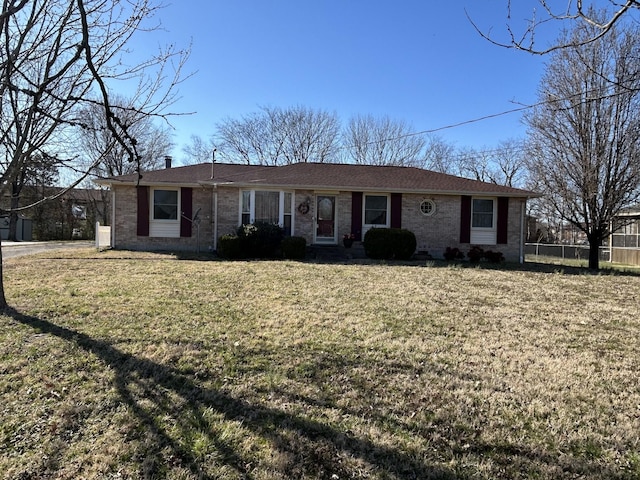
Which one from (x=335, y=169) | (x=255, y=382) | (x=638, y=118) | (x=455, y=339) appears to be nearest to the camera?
(x=255, y=382)

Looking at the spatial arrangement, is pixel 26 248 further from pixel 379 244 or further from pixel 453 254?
pixel 453 254

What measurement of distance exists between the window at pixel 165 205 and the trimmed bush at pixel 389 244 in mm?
7122

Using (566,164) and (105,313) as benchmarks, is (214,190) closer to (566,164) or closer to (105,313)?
(105,313)

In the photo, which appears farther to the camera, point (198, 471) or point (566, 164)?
point (566, 164)

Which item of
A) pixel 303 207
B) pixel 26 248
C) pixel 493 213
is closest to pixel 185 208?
pixel 303 207

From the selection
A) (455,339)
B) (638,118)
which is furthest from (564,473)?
(638,118)

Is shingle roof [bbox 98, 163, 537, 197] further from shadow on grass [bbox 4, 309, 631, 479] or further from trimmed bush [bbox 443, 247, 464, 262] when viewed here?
shadow on grass [bbox 4, 309, 631, 479]

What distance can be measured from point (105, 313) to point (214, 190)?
954 centimetres

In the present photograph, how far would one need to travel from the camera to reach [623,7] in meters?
2.87

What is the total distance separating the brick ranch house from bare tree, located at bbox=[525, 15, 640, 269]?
1.51 m

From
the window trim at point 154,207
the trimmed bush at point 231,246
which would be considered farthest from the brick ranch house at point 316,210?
the trimmed bush at point 231,246

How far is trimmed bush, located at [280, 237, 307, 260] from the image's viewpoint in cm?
1281

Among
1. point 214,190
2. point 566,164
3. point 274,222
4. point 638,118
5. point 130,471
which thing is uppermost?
point 638,118

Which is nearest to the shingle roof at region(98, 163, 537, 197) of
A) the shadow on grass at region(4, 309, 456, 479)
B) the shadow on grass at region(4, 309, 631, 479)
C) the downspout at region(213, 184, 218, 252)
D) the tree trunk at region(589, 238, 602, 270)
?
the downspout at region(213, 184, 218, 252)
